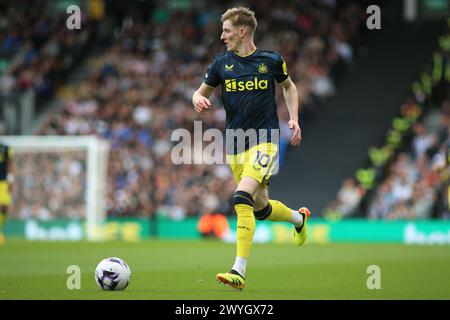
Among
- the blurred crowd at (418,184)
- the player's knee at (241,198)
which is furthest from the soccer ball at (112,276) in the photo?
the blurred crowd at (418,184)

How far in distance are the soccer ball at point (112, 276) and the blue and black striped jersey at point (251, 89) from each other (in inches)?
73.4

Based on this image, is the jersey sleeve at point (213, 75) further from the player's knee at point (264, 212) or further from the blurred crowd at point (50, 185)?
the blurred crowd at point (50, 185)

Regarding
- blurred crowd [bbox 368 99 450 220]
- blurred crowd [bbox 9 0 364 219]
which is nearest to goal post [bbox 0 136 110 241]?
blurred crowd [bbox 9 0 364 219]

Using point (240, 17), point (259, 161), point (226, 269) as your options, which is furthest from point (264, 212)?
point (226, 269)

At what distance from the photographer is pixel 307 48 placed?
28266 mm

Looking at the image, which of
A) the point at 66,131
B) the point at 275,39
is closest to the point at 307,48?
the point at 275,39

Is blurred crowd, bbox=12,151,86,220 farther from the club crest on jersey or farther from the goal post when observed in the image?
the club crest on jersey

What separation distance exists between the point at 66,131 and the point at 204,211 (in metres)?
5.76

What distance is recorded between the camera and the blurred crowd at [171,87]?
85.3ft

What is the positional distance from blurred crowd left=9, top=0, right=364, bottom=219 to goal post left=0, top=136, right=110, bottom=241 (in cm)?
25

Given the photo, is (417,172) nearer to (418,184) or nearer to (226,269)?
(418,184)

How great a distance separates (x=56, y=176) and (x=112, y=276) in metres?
16.1

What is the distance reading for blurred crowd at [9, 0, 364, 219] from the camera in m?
26.0

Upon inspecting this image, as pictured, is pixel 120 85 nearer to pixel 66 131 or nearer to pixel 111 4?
pixel 66 131
